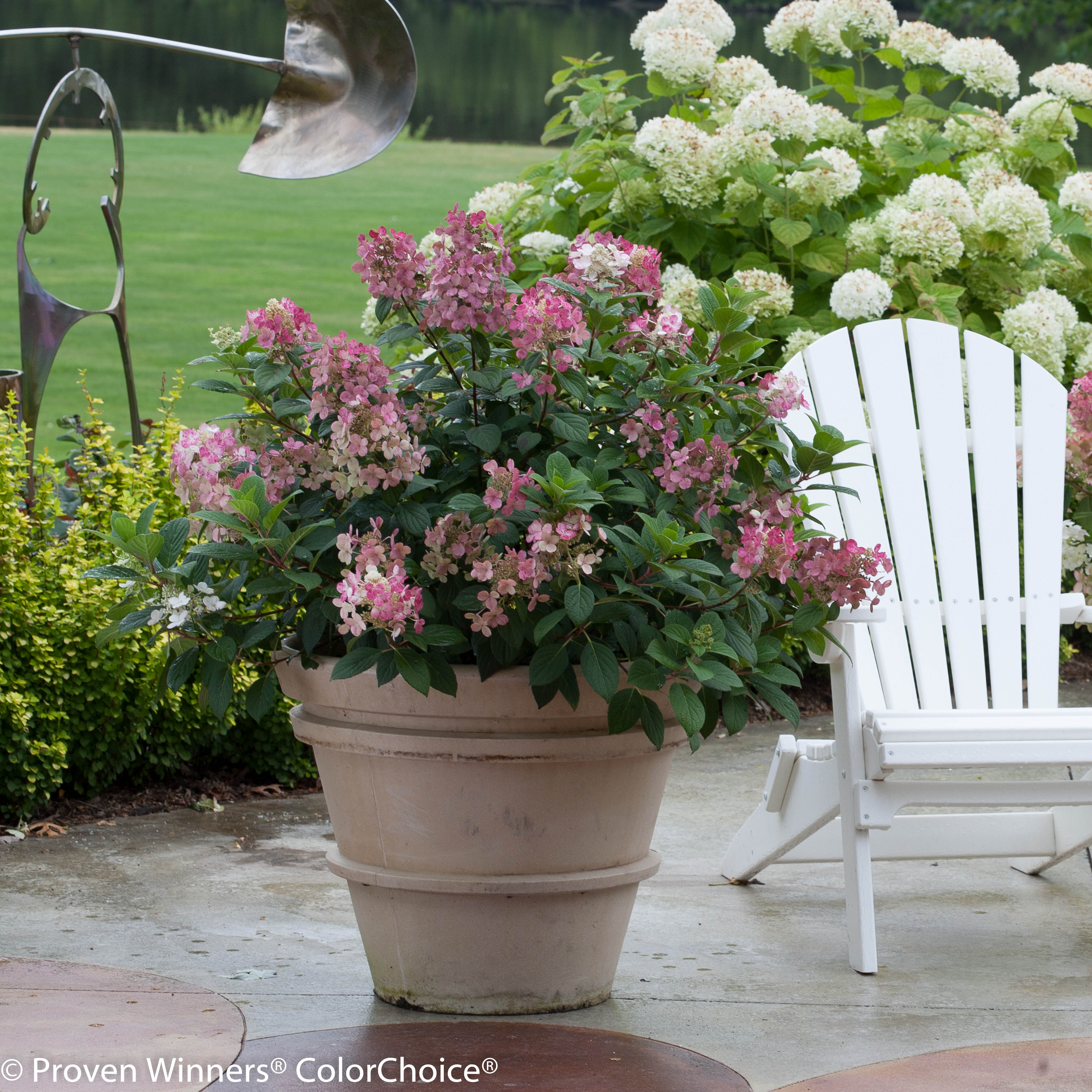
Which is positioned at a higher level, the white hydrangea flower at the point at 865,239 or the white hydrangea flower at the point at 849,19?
the white hydrangea flower at the point at 849,19

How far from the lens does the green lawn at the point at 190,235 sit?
1182cm

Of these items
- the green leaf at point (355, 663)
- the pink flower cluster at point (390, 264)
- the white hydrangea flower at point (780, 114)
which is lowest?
the green leaf at point (355, 663)

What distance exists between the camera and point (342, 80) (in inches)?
135

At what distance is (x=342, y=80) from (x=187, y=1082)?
2419mm

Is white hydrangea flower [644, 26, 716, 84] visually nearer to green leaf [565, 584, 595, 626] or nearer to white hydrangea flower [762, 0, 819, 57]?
white hydrangea flower [762, 0, 819, 57]

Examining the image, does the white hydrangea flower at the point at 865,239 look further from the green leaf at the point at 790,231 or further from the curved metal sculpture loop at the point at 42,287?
the curved metal sculpture loop at the point at 42,287

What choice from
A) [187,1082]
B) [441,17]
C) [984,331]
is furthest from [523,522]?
[441,17]

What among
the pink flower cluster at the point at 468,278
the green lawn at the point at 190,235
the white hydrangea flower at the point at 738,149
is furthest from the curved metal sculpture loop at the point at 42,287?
the green lawn at the point at 190,235

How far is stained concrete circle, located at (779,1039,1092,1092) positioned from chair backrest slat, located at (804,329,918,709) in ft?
2.99

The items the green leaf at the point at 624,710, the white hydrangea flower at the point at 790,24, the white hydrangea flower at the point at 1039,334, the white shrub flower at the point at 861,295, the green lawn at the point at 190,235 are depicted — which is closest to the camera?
the green leaf at the point at 624,710

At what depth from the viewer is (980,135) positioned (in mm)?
4918

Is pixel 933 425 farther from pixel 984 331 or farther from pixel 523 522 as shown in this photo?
pixel 984 331

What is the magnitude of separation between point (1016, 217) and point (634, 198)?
1.20 meters

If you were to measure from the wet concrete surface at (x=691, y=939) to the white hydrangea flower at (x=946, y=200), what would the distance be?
2.12 m
